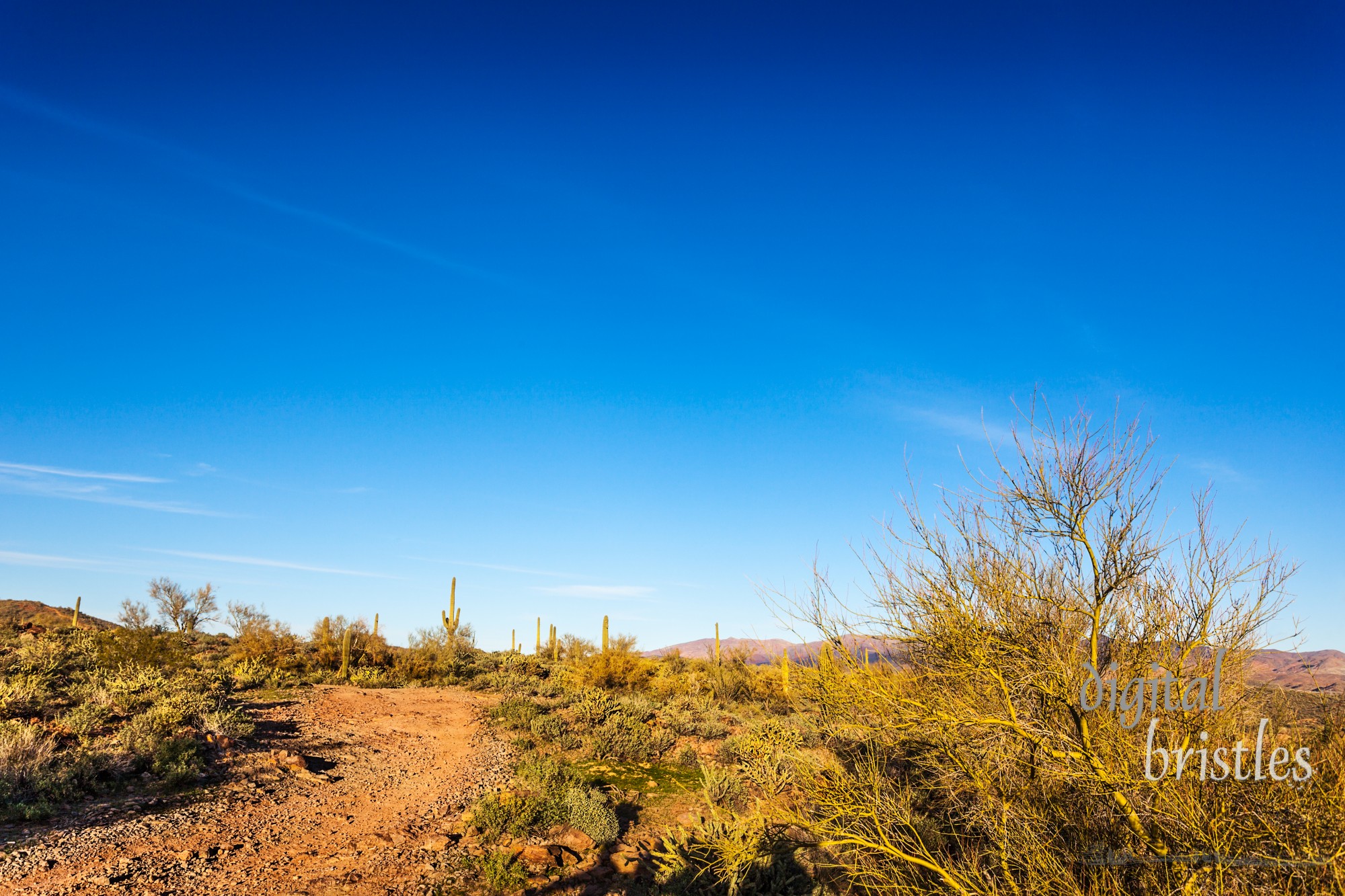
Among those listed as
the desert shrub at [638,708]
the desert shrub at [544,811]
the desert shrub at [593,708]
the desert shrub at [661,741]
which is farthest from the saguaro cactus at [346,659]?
the desert shrub at [544,811]

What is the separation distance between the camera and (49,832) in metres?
6.84

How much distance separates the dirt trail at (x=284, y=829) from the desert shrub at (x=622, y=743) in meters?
1.82

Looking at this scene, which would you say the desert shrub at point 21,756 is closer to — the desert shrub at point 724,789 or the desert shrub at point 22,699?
the desert shrub at point 22,699

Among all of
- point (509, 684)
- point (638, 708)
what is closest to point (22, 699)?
point (638, 708)

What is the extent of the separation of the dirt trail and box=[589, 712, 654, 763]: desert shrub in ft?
5.98

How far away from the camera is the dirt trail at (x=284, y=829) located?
20.6ft

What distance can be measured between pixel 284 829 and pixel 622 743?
6.55 metres

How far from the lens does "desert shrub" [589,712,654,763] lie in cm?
1311

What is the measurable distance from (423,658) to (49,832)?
18.6 m

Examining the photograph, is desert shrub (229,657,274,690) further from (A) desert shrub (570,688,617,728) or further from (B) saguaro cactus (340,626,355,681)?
(A) desert shrub (570,688,617,728)

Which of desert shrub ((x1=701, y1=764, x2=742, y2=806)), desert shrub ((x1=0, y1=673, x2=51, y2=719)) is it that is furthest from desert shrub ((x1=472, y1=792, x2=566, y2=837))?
desert shrub ((x1=0, y1=673, x2=51, y2=719))

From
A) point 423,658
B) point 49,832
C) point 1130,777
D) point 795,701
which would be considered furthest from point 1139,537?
point 423,658

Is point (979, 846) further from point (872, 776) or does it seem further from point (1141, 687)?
point (1141, 687)

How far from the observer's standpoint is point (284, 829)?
7.95m
